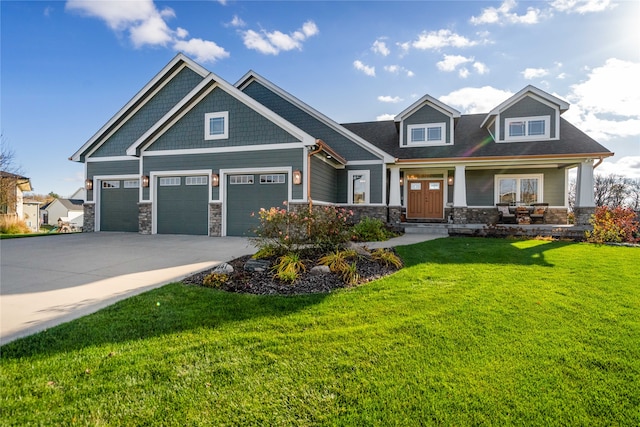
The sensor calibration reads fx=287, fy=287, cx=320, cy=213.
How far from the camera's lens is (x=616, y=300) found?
4.09 m

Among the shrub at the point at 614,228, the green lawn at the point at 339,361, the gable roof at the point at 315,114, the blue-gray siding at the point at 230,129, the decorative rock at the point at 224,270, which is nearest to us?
the green lawn at the point at 339,361

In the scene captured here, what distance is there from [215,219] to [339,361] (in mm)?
9860

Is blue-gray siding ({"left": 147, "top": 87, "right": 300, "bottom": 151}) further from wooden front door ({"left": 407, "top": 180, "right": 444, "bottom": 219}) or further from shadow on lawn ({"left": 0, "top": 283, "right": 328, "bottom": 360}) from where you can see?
wooden front door ({"left": 407, "top": 180, "right": 444, "bottom": 219})

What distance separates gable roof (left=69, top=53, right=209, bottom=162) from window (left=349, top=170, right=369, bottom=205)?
843 centimetres

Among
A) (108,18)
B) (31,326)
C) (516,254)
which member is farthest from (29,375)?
(108,18)

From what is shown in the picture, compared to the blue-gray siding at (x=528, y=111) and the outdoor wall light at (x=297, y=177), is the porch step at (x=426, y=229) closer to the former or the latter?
the outdoor wall light at (x=297, y=177)

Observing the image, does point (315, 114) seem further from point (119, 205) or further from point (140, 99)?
point (119, 205)

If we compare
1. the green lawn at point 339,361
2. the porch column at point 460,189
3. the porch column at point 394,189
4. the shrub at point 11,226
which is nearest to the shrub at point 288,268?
the green lawn at point 339,361

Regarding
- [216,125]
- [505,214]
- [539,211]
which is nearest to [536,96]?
[539,211]

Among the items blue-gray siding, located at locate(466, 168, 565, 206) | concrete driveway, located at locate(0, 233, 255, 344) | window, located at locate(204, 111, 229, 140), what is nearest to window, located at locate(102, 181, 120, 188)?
concrete driveway, located at locate(0, 233, 255, 344)

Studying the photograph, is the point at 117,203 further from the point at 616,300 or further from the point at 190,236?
the point at 616,300

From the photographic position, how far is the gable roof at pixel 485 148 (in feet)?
39.3

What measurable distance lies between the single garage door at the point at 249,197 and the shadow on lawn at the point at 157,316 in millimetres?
6542

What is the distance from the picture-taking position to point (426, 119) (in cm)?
1428
